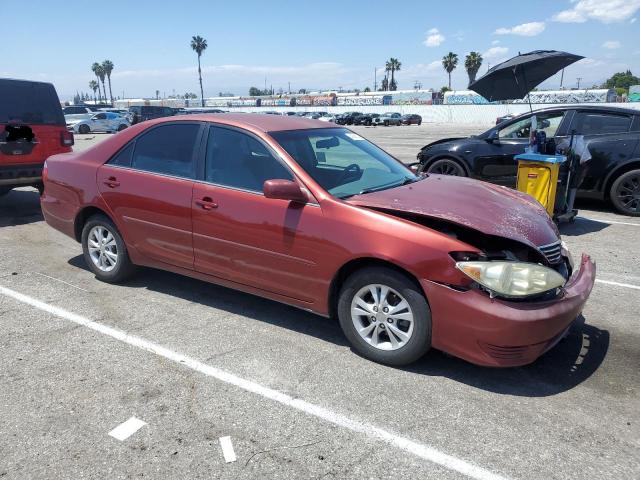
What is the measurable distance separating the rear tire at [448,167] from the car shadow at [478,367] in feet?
15.5

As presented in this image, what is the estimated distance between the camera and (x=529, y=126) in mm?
8375

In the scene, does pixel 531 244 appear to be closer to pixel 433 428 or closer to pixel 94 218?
pixel 433 428

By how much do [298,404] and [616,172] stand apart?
6.92 metres

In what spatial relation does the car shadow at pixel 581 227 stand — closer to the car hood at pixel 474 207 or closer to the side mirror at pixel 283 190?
the car hood at pixel 474 207

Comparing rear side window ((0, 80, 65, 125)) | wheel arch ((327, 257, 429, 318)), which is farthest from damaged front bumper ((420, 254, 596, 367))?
rear side window ((0, 80, 65, 125))

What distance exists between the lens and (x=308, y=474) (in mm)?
2469

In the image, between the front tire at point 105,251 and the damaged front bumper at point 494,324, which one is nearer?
the damaged front bumper at point 494,324

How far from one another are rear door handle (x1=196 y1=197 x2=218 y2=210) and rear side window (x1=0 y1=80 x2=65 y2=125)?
208 inches

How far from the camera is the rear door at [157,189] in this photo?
4.30 meters

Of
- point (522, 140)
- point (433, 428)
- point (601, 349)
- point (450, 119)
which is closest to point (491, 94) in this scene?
point (522, 140)

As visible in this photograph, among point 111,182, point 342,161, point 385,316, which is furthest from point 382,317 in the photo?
point 111,182

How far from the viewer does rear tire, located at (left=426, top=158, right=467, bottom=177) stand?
8602mm

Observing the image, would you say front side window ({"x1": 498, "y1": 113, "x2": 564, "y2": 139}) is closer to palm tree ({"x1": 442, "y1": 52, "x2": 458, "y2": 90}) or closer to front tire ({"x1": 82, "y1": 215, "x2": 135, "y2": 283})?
front tire ({"x1": 82, "y1": 215, "x2": 135, "y2": 283})

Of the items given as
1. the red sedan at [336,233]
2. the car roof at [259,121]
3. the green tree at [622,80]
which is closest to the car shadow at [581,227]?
the red sedan at [336,233]
